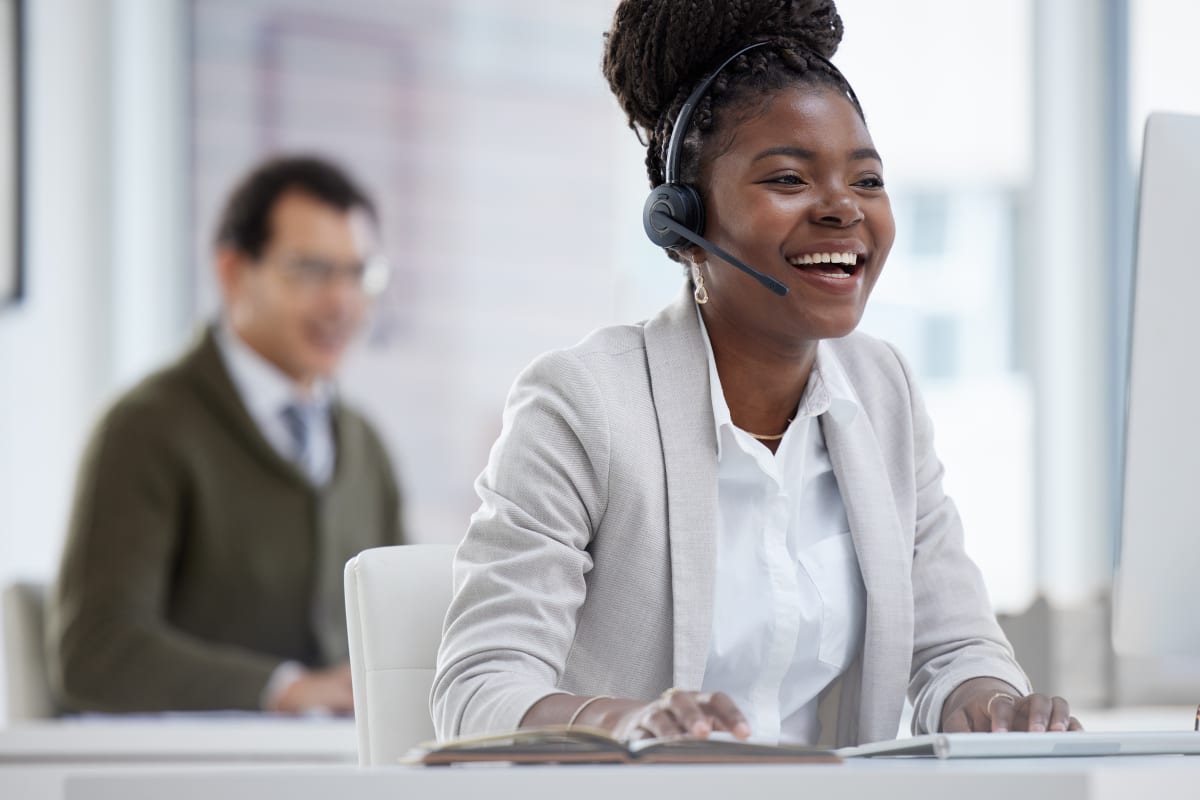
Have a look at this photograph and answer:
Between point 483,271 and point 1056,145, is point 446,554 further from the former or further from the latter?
point 1056,145

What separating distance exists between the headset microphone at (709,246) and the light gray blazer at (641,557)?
9cm

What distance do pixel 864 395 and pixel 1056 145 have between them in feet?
10.8

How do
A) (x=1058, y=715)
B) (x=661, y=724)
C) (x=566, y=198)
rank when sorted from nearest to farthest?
(x=661, y=724) < (x=1058, y=715) < (x=566, y=198)

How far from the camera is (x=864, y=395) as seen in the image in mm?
1522

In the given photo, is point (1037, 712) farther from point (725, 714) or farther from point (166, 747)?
point (166, 747)

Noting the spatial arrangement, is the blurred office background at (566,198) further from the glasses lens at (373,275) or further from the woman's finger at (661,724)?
the woman's finger at (661,724)

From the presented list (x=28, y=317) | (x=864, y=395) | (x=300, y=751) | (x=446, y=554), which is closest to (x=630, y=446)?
(x=446, y=554)

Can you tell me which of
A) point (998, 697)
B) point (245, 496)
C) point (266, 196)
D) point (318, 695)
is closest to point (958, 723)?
point (998, 697)

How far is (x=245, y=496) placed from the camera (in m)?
3.29

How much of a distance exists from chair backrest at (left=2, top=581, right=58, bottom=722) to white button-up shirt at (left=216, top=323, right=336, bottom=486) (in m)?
0.66

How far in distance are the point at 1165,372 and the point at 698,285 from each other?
49cm

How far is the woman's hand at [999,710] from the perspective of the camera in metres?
1.13

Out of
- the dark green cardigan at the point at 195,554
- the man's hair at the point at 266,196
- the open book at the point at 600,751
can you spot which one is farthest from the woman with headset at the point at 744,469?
the man's hair at the point at 266,196

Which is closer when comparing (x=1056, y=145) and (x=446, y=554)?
(x=446, y=554)
